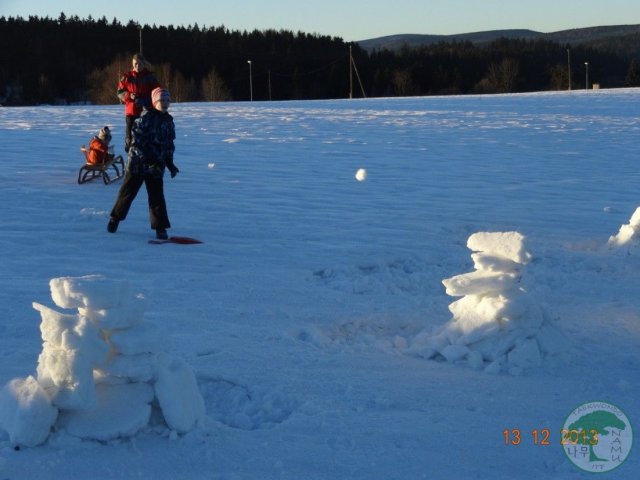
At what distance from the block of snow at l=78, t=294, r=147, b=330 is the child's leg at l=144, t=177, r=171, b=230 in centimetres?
465

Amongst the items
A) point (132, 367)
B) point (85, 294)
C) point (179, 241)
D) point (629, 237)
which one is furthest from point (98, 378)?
point (629, 237)

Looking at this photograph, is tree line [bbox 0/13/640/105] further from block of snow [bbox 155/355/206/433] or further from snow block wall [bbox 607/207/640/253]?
block of snow [bbox 155/355/206/433]

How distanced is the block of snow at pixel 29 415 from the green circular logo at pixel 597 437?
245 cm

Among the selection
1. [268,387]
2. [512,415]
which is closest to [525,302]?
[512,415]

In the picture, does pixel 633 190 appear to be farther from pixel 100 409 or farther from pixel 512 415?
pixel 100 409

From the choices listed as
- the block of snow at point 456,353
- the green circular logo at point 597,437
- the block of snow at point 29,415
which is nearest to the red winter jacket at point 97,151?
the block of snow at point 456,353

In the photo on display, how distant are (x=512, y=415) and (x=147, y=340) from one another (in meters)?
1.98

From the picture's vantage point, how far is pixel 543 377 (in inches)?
215

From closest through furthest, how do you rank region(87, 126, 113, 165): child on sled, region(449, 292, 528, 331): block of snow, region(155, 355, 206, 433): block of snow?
region(155, 355, 206, 433): block of snow → region(449, 292, 528, 331): block of snow → region(87, 126, 113, 165): child on sled

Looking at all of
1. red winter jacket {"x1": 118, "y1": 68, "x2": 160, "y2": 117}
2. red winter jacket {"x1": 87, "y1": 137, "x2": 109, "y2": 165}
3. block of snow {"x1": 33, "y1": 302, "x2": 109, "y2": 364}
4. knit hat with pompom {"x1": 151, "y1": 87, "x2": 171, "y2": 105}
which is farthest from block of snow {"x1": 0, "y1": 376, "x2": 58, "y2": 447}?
red winter jacket {"x1": 87, "y1": 137, "x2": 109, "y2": 165}

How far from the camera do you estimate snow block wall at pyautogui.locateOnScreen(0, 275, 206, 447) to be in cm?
409

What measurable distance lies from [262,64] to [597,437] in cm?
9841

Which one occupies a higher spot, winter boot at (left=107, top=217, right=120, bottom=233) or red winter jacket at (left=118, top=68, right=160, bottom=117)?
red winter jacket at (left=118, top=68, right=160, bottom=117)

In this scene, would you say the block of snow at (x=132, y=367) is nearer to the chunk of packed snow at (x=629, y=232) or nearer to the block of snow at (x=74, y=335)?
the block of snow at (x=74, y=335)
